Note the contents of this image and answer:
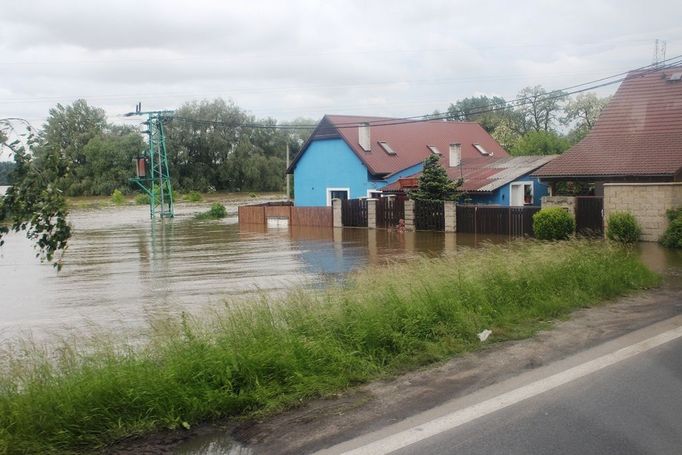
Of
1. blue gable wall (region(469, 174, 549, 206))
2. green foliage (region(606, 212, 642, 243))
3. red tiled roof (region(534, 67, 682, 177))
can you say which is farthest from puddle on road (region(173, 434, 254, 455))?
blue gable wall (region(469, 174, 549, 206))

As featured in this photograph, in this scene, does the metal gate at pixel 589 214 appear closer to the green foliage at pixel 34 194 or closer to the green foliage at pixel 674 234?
the green foliage at pixel 674 234

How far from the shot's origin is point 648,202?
22.1 metres

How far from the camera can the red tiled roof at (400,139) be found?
43438 millimetres

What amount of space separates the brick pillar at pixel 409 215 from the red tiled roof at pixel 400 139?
27.4 feet

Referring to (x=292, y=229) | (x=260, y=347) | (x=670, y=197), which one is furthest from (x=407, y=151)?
(x=260, y=347)

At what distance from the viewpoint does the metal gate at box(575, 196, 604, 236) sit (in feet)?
83.1

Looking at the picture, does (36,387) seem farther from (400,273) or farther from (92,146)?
(92,146)

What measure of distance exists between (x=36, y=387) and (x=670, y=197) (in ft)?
67.2

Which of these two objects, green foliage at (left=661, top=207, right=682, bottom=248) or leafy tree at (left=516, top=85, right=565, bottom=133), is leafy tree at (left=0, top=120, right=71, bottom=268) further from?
leafy tree at (left=516, top=85, right=565, bottom=133)

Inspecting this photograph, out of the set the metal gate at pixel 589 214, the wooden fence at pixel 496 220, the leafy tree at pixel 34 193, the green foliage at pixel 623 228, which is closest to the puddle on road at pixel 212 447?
the leafy tree at pixel 34 193

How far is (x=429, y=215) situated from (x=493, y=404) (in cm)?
2753

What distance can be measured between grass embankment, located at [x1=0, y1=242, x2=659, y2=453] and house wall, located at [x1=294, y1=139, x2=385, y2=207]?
32.5 m

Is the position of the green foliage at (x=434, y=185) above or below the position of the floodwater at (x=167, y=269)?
above

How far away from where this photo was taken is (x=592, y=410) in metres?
5.72
